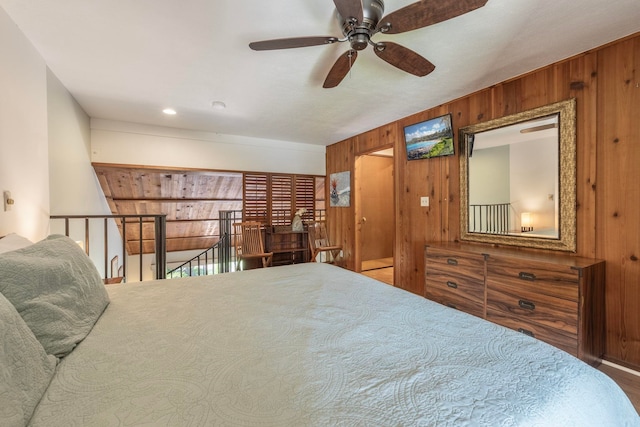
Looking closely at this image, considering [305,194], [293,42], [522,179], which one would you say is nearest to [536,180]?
[522,179]

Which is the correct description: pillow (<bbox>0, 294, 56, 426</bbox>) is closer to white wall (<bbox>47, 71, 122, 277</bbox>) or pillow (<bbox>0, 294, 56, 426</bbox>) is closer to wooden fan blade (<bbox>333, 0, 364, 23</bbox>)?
wooden fan blade (<bbox>333, 0, 364, 23</bbox>)


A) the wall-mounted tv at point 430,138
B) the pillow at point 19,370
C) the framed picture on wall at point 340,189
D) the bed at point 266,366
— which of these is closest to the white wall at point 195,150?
the framed picture on wall at point 340,189

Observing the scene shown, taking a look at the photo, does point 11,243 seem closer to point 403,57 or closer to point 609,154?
point 403,57

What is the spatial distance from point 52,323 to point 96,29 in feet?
6.06

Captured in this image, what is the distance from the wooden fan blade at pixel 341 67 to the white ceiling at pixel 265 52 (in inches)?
7.2

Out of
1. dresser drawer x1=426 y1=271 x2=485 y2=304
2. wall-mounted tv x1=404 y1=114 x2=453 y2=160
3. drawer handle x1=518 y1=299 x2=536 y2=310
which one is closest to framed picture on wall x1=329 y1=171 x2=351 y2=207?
wall-mounted tv x1=404 y1=114 x2=453 y2=160

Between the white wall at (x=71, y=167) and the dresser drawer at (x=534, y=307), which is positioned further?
the white wall at (x=71, y=167)

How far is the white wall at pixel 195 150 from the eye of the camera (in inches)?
140

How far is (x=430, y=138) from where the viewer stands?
315cm

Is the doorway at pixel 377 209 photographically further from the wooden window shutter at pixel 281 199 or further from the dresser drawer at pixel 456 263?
the dresser drawer at pixel 456 263

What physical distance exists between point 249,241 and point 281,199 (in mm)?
974

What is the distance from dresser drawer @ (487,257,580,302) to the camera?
70.6 inches

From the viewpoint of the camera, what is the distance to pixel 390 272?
4676 millimetres

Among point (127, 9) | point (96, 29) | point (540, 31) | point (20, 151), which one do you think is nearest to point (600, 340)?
point (540, 31)
